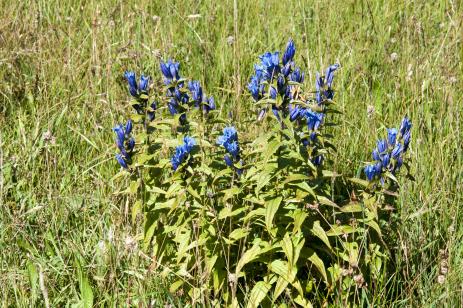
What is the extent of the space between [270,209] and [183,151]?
359 millimetres

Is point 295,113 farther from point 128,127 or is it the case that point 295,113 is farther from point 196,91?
point 128,127

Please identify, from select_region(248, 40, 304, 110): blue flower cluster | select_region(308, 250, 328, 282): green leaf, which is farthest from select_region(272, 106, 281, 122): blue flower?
select_region(308, 250, 328, 282): green leaf

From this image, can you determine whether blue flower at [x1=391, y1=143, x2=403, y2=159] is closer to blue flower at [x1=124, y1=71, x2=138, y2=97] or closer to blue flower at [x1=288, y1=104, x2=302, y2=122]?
blue flower at [x1=288, y1=104, x2=302, y2=122]

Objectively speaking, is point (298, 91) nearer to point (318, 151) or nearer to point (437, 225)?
point (318, 151)

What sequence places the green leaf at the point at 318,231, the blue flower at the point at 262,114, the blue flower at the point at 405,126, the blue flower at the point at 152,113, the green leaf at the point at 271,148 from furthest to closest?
the blue flower at the point at 152,113
the blue flower at the point at 262,114
the blue flower at the point at 405,126
the green leaf at the point at 318,231
the green leaf at the point at 271,148

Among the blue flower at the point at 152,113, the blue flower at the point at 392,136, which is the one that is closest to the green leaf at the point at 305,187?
the blue flower at the point at 392,136

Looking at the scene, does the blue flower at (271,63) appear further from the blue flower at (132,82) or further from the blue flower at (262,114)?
the blue flower at (132,82)

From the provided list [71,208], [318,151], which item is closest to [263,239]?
[318,151]

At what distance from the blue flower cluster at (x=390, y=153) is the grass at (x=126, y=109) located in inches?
9.7

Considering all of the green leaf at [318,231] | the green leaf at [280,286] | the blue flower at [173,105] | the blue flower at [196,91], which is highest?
the blue flower at [196,91]

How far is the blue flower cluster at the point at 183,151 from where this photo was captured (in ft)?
7.87

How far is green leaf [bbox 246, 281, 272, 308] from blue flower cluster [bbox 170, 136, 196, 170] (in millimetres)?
481

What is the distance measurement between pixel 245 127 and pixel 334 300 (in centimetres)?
103

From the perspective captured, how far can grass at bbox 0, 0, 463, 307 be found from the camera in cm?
265
